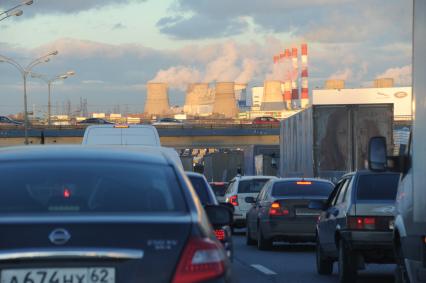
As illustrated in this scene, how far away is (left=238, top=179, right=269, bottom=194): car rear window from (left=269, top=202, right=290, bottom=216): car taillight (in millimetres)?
9270

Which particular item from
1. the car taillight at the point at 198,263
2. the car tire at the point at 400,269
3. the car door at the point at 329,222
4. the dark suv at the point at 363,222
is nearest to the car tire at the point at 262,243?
the car door at the point at 329,222

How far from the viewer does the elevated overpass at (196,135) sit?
307ft

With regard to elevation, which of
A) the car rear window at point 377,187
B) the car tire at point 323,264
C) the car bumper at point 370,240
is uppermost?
the car rear window at point 377,187

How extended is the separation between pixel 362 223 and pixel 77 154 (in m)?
7.43

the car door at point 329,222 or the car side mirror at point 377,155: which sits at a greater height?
the car side mirror at point 377,155

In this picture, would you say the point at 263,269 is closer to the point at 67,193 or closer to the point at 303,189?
the point at 303,189

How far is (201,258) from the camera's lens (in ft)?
19.4

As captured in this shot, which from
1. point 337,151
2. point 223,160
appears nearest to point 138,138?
point 337,151

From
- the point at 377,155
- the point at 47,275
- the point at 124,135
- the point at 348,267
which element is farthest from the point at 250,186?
the point at 47,275

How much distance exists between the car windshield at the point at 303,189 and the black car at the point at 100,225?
15.2 m

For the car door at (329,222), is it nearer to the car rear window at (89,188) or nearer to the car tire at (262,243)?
the car tire at (262,243)

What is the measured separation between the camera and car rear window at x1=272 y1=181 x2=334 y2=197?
72.2 ft

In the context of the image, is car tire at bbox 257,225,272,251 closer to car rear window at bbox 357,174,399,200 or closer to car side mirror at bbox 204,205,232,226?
car rear window at bbox 357,174,399,200

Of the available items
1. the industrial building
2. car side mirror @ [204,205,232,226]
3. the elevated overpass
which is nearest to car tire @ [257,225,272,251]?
car side mirror @ [204,205,232,226]
